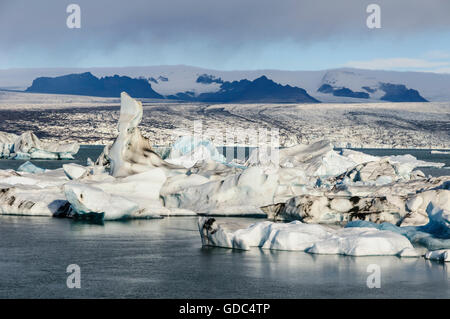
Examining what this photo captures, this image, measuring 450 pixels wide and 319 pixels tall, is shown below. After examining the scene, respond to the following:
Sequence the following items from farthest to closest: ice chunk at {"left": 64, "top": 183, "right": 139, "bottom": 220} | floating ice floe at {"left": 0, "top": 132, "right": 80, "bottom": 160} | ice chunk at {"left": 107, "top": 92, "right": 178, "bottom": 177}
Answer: floating ice floe at {"left": 0, "top": 132, "right": 80, "bottom": 160}
ice chunk at {"left": 107, "top": 92, "right": 178, "bottom": 177}
ice chunk at {"left": 64, "top": 183, "right": 139, "bottom": 220}

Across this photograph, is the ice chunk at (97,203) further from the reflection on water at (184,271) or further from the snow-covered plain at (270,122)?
the snow-covered plain at (270,122)

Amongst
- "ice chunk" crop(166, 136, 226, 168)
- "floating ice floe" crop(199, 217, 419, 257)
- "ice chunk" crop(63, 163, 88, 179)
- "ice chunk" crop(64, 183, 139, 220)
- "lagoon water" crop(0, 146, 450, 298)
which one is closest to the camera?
"lagoon water" crop(0, 146, 450, 298)

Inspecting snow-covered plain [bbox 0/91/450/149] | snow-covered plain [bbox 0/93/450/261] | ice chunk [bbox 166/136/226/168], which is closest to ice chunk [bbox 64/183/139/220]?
snow-covered plain [bbox 0/93/450/261]

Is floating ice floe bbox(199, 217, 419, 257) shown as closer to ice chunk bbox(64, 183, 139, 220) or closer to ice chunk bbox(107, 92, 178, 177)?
ice chunk bbox(64, 183, 139, 220)

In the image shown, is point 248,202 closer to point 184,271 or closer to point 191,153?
point 184,271

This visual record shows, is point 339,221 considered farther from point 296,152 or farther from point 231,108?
point 231,108

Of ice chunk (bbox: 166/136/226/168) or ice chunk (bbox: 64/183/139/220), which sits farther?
ice chunk (bbox: 166/136/226/168)
